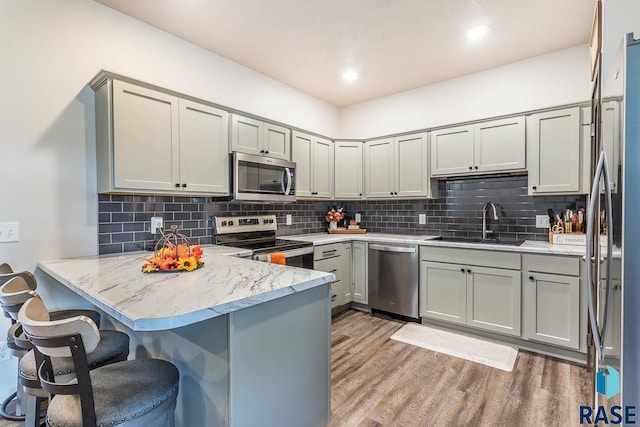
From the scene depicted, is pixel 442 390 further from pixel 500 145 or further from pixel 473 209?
pixel 500 145

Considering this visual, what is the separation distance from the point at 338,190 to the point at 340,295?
1345 millimetres

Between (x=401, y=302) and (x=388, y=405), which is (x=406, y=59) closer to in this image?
(x=401, y=302)

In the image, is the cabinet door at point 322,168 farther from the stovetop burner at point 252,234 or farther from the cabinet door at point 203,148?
the cabinet door at point 203,148

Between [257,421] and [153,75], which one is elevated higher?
[153,75]

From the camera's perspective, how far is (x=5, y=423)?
71.2 inches

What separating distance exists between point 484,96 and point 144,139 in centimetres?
338

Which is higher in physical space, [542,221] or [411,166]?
[411,166]

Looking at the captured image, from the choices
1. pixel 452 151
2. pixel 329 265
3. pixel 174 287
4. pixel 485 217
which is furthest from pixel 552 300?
pixel 174 287

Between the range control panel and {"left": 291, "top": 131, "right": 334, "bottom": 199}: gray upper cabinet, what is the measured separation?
463 millimetres

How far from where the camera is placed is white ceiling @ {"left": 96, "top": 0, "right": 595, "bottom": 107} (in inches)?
92.0

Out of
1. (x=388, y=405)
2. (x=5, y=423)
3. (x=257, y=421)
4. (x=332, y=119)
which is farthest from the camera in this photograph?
(x=332, y=119)

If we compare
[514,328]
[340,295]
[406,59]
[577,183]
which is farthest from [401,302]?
[406,59]

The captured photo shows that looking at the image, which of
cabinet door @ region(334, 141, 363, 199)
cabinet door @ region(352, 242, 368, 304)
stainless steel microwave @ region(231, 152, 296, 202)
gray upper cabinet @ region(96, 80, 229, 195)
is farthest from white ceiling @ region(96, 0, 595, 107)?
cabinet door @ region(352, 242, 368, 304)

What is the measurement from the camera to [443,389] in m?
2.16
